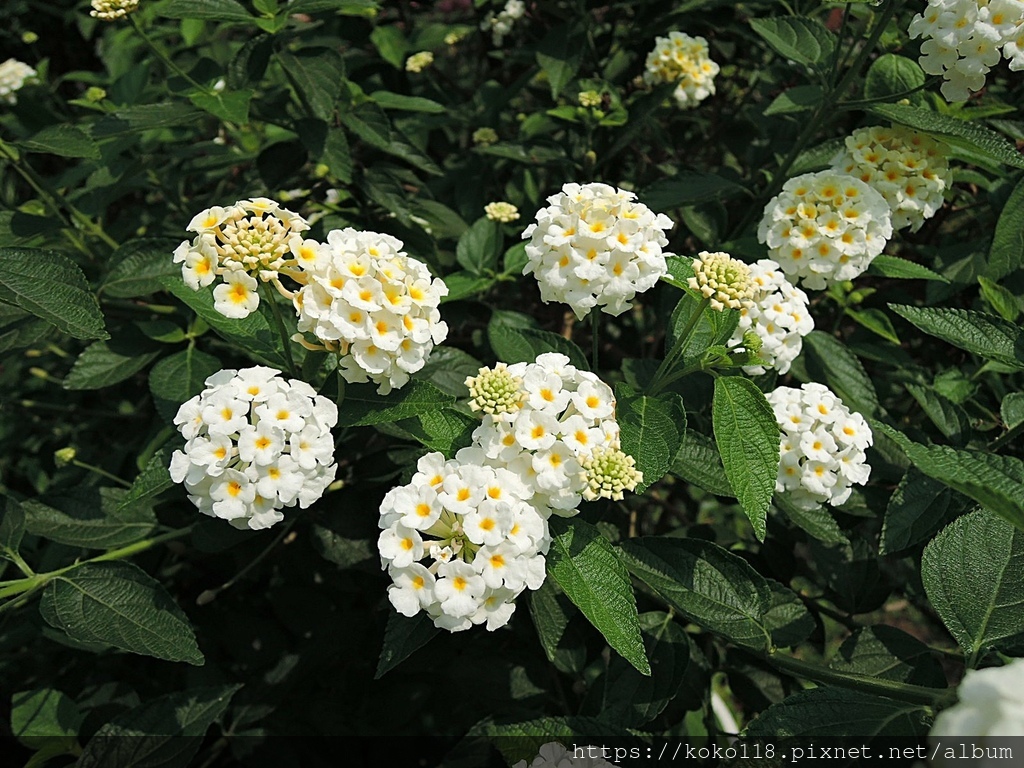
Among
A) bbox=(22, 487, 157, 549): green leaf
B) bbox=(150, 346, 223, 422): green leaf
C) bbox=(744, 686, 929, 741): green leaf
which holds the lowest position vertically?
bbox=(22, 487, 157, 549): green leaf

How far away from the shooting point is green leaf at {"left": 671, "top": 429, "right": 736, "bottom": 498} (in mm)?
1305

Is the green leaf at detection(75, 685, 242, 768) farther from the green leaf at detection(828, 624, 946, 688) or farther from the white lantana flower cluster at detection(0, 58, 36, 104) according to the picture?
the white lantana flower cluster at detection(0, 58, 36, 104)

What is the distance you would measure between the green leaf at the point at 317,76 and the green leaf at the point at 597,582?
107 cm

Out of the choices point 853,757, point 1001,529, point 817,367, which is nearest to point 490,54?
point 817,367

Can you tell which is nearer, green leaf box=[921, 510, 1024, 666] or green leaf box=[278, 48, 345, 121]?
green leaf box=[921, 510, 1024, 666]

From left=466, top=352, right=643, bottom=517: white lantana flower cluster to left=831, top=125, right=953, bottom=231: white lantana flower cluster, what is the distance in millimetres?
889

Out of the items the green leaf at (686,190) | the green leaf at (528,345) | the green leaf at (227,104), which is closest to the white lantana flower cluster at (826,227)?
the green leaf at (686,190)

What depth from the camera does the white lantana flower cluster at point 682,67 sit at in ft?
6.96

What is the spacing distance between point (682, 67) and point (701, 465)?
1252 mm

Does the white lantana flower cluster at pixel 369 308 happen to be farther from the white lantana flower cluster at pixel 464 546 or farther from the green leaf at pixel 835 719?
the green leaf at pixel 835 719

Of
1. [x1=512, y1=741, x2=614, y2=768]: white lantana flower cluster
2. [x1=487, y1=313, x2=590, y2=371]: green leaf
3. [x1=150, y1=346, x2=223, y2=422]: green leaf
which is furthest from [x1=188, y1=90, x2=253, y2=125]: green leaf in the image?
[x1=512, y1=741, x2=614, y2=768]: white lantana flower cluster

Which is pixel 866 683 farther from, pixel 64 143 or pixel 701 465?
pixel 64 143

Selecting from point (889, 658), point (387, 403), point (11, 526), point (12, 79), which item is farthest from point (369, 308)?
point (12, 79)

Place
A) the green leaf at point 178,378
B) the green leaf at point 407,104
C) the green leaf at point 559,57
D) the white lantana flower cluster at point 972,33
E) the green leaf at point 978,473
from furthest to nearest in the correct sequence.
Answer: the green leaf at point 559,57 < the green leaf at point 407,104 < the green leaf at point 178,378 < the white lantana flower cluster at point 972,33 < the green leaf at point 978,473
